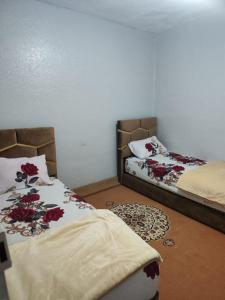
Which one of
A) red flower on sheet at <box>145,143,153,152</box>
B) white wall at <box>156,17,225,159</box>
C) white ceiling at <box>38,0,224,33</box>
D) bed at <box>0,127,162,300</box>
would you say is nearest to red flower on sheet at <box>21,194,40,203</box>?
bed at <box>0,127,162,300</box>

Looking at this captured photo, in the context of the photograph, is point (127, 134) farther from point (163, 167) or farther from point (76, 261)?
point (76, 261)

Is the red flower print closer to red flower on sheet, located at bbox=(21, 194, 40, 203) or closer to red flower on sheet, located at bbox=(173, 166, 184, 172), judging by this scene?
red flower on sheet, located at bbox=(21, 194, 40, 203)

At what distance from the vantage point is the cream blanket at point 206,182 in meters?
2.18

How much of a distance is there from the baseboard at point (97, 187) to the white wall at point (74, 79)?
81 millimetres

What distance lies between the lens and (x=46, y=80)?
2.55 m

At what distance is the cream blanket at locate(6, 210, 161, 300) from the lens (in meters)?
1.01

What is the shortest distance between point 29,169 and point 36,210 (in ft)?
2.01

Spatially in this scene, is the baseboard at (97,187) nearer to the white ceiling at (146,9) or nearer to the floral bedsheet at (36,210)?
the floral bedsheet at (36,210)

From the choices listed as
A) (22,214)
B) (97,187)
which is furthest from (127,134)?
(22,214)

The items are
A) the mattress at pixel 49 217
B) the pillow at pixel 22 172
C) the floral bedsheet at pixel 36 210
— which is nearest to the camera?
the mattress at pixel 49 217

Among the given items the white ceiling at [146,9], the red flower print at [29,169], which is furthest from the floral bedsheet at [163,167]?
the white ceiling at [146,9]

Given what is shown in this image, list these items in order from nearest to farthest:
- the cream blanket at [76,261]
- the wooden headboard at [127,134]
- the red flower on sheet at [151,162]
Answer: the cream blanket at [76,261], the red flower on sheet at [151,162], the wooden headboard at [127,134]

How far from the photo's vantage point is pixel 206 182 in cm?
231

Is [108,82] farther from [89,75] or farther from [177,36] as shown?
[177,36]
